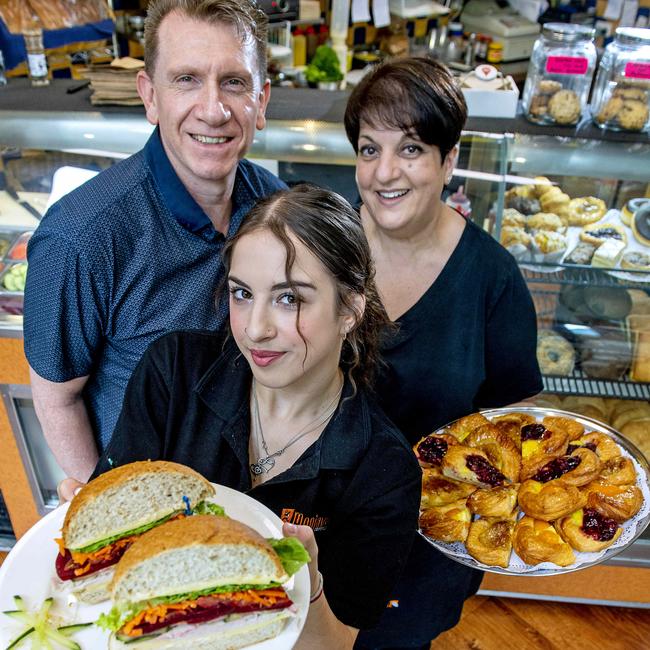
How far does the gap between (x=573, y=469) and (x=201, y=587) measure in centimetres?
140

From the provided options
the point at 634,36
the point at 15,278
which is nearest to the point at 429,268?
the point at 634,36

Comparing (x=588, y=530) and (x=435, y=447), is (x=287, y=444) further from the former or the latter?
(x=588, y=530)

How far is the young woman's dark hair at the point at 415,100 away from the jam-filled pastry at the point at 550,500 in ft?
3.65

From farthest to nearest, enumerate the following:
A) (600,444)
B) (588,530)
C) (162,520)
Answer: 1. (600,444)
2. (588,530)
3. (162,520)

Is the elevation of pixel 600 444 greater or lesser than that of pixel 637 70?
lesser

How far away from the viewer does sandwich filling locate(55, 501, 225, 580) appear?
138cm

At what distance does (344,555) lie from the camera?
1.61 m

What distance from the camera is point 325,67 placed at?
16.3ft

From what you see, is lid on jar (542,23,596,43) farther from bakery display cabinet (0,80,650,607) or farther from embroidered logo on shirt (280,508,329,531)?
embroidered logo on shirt (280,508,329,531)

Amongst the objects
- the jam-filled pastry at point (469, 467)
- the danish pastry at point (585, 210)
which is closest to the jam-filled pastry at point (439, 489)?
the jam-filled pastry at point (469, 467)

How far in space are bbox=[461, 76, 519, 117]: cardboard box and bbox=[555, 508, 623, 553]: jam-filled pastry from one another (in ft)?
5.65

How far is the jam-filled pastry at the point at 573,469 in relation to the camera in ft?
7.25

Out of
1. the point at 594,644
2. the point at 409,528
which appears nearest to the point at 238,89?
the point at 409,528

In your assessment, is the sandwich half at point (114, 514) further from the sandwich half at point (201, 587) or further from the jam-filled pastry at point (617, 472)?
the jam-filled pastry at point (617, 472)
